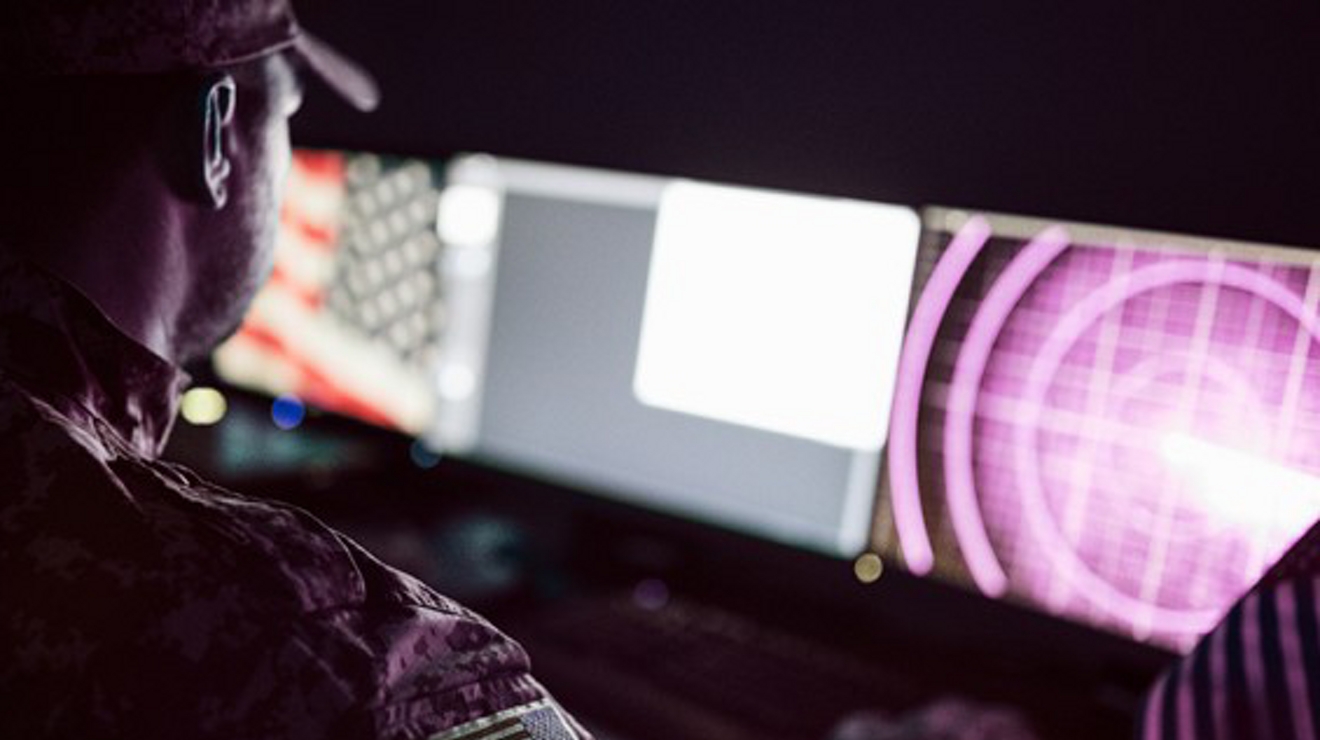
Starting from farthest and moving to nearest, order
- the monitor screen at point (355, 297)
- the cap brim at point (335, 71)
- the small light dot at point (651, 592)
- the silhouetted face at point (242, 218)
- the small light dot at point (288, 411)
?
1. the small light dot at point (288, 411)
2. the monitor screen at point (355, 297)
3. the small light dot at point (651, 592)
4. the cap brim at point (335, 71)
5. the silhouetted face at point (242, 218)

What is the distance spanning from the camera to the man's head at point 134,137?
0.56 m

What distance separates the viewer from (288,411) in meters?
1.41

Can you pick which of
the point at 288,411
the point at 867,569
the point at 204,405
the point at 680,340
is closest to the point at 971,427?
the point at 867,569

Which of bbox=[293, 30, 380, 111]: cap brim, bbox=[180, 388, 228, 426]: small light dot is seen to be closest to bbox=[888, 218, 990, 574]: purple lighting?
bbox=[293, 30, 380, 111]: cap brim

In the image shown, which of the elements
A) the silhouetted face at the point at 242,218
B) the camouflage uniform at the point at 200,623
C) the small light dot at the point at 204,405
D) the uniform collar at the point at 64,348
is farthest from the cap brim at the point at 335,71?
the small light dot at the point at 204,405

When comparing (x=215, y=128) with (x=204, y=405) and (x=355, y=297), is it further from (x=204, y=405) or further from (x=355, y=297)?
(x=204, y=405)

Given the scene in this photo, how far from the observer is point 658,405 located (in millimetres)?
1125

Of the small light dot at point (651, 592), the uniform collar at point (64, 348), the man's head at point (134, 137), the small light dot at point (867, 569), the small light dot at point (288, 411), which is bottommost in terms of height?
the small light dot at point (651, 592)

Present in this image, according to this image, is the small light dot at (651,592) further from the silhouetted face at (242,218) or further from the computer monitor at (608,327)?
the silhouetted face at (242,218)

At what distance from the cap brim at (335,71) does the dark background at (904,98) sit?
0.88 ft

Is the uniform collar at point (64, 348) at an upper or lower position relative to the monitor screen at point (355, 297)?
upper

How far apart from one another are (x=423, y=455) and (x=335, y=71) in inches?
20.9

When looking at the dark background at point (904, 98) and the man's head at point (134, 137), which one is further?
the dark background at point (904, 98)

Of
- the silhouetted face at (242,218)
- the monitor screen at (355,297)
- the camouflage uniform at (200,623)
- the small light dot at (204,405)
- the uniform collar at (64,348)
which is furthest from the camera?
the small light dot at (204,405)
